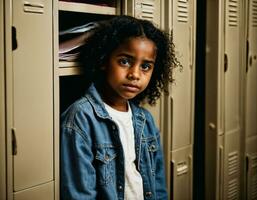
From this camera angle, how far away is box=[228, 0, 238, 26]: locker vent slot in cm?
248

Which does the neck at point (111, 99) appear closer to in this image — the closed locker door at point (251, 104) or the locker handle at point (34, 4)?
the locker handle at point (34, 4)

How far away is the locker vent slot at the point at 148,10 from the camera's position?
1944mm

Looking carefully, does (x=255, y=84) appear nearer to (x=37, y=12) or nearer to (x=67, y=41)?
(x=67, y=41)

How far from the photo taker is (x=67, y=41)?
5.64 ft

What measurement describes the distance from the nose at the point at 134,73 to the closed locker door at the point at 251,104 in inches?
47.6

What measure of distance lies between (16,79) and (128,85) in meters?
0.49

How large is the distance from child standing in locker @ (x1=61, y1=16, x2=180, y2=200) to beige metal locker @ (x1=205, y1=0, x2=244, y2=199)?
58cm

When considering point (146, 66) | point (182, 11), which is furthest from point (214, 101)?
point (146, 66)

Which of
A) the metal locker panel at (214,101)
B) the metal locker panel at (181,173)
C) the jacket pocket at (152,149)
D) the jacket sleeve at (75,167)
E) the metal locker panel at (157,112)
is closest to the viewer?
the jacket sleeve at (75,167)

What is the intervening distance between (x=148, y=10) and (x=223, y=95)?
0.80 metres

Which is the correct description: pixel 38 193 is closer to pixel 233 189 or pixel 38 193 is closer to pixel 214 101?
pixel 214 101

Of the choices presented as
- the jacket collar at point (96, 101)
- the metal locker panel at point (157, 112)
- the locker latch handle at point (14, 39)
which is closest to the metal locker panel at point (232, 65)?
the metal locker panel at point (157, 112)

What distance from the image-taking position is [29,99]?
1.44 meters

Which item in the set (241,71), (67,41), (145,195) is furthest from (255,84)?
(67,41)
